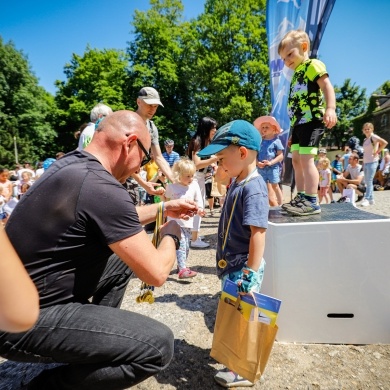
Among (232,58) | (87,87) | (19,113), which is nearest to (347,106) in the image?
(232,58)

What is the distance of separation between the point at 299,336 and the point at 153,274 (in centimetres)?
142

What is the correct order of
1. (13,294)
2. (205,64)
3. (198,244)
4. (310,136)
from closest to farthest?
(13,294) < (310,136) < (198,244) < (205,64)

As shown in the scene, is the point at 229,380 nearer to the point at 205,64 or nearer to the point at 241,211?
the point at 241,211

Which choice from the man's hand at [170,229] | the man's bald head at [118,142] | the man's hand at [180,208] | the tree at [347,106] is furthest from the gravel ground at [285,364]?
the tree at [347,106]

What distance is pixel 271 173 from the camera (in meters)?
4.71

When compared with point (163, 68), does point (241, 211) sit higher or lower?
lower

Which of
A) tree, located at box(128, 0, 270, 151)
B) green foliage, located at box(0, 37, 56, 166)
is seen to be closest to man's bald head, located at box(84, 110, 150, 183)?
tree, located at box(128, 0, 270, 151)

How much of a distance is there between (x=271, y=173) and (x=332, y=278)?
2850mm

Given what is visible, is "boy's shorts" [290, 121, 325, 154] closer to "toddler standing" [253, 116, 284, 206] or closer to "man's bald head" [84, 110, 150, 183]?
"man's bald head" [84, 110, 150, 183]

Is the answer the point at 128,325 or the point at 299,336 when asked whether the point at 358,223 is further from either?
the point at 128,325

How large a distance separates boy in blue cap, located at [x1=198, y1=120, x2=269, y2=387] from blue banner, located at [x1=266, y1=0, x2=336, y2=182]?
4.48 meters

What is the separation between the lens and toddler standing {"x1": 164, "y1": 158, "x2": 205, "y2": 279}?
3479 mm

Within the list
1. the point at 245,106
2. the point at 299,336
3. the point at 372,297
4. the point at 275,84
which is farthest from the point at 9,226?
the point at 245,106

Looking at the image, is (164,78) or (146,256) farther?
(164,78)
